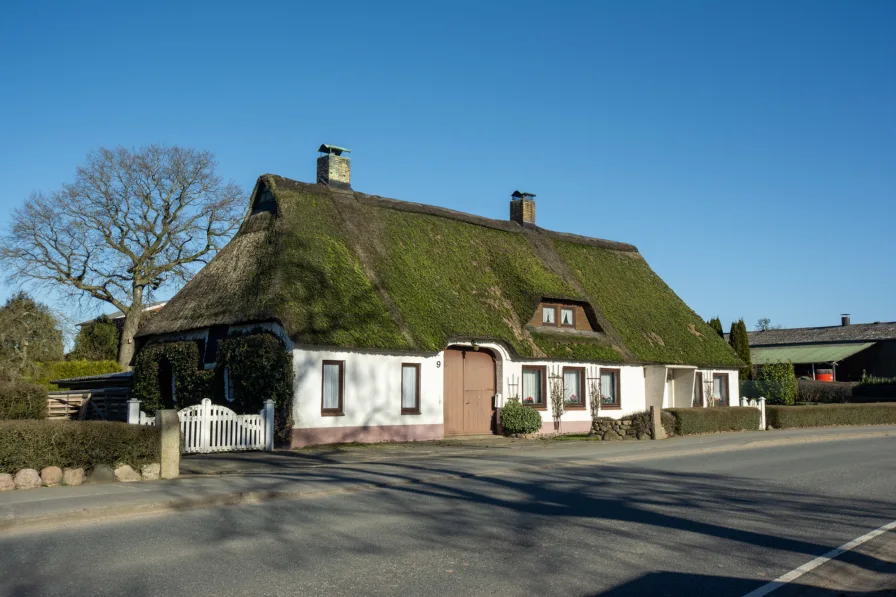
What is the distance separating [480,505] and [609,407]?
1979 cm

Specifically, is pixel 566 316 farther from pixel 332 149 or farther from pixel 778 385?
pixel 778 385

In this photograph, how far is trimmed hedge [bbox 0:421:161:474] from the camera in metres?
12.7

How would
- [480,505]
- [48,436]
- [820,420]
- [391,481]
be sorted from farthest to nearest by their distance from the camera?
1. [820,420]
2. [391,481]
3. [48,436]
4. [480,505]

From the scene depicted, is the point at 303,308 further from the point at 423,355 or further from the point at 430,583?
the point at 430,583

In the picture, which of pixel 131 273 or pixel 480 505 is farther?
pixel 131 273

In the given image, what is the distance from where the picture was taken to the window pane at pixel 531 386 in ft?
92.7

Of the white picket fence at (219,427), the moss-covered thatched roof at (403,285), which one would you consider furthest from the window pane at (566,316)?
the white picket fence at (219,427)


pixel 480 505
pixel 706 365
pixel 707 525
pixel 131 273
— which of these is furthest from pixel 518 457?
pixel 131 273

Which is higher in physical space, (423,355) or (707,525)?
(423,355)

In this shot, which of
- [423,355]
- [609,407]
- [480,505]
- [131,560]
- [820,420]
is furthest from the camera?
[820,420]

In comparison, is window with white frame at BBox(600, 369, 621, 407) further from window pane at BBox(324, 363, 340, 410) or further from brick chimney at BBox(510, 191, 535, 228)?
window pane at BBox(324, 363, 340, 410)

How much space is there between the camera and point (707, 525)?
10.4 m

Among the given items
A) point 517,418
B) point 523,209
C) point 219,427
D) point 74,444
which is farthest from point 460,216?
point 74,444

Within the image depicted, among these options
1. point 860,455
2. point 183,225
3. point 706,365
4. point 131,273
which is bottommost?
point 860,455
